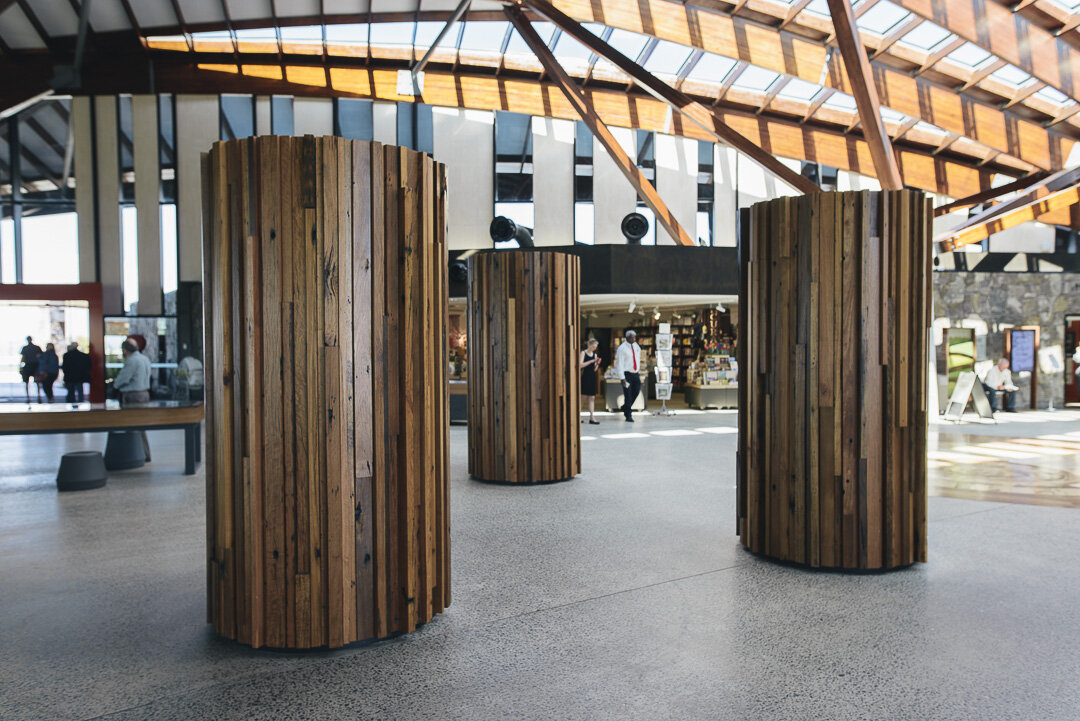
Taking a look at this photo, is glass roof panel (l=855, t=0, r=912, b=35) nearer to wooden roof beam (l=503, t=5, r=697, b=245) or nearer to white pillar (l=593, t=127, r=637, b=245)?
wooden roof beam (l=503, t=5, r=697, b=245)

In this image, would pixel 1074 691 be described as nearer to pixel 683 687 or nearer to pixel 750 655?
pixel 750 655

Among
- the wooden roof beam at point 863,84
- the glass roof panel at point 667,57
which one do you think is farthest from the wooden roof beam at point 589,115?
the wooden roof beam at point 863,84

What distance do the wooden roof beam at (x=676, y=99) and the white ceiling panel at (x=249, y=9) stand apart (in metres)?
5.12

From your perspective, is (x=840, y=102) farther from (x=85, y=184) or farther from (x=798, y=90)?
(x=85, y=184)

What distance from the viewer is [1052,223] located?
1573 centimetres

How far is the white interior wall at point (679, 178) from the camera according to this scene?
17516mm

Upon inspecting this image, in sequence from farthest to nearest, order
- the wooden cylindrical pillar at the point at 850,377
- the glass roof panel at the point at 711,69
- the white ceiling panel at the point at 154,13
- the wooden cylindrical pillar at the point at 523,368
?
1. the glass roof panel at the point at 711,69
2. the white ceiling panel at the point at 154,13
3. the wooden cylindrical pillar at the point at 523,368
4. the wooden cylindrical pillar at the point at 850,377

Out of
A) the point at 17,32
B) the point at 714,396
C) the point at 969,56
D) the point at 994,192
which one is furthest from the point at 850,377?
the point at 17,32

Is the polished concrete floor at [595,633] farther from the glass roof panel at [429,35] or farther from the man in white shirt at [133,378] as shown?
the glass roof panel at [429,35]

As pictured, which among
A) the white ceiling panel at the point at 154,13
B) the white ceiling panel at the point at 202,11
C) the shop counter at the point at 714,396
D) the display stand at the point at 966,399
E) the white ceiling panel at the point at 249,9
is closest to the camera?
the display stand at the point at 966,399

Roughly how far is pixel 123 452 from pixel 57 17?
418 inches

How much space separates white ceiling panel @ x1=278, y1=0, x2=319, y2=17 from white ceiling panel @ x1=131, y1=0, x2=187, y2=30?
76.0 inches

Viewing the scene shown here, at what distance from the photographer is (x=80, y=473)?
21.2 ft

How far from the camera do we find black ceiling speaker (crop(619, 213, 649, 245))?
53.7 ft
